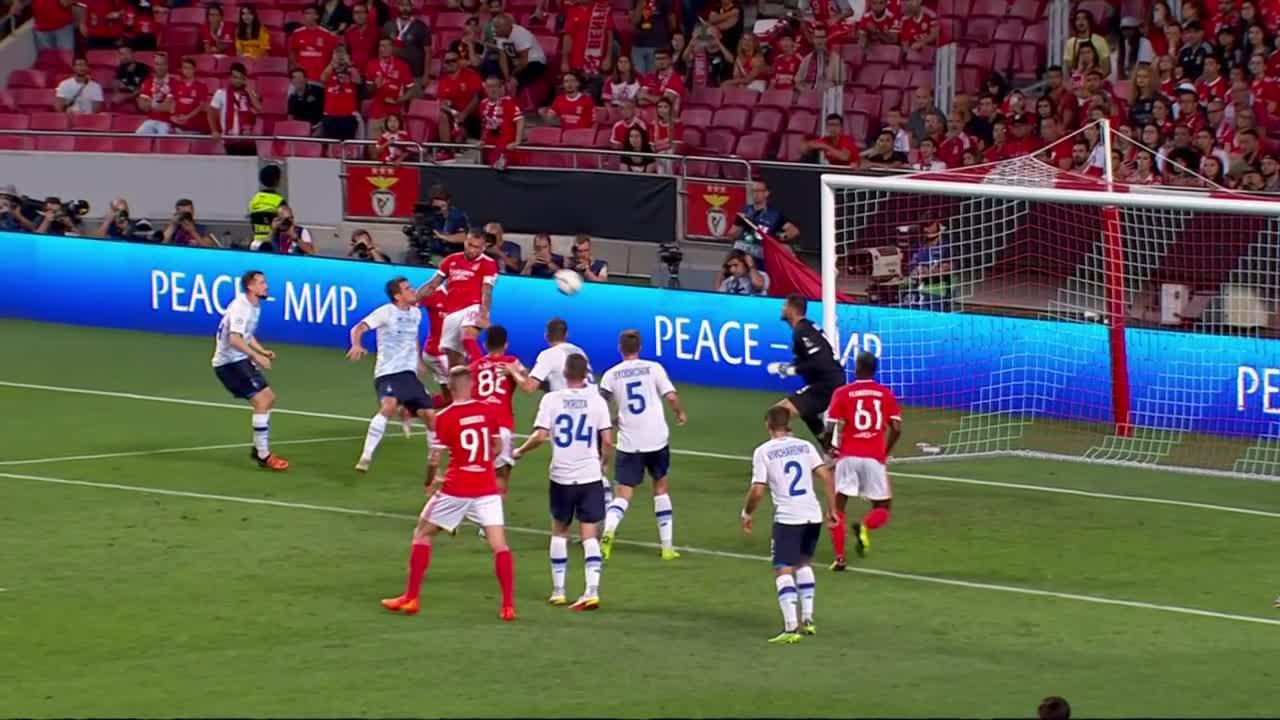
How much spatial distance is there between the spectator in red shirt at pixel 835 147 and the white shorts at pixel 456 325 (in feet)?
24.3

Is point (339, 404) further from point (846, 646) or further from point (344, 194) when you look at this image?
point (846, 646)

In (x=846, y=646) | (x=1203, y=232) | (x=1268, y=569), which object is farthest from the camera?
(x=1203, y=232)

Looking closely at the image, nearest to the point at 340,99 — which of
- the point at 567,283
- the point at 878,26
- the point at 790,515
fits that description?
the point at 878,26

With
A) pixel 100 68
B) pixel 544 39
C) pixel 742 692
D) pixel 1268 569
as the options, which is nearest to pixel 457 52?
pixel 544 39

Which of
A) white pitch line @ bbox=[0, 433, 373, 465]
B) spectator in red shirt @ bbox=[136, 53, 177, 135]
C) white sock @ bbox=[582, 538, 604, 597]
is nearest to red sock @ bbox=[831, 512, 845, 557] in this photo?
white sock @ bbox=[582, 538, 604, 597]

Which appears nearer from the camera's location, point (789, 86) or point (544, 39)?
point (789, 86)

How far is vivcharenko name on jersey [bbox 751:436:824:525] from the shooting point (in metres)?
17.0

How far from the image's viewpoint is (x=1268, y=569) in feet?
64.9

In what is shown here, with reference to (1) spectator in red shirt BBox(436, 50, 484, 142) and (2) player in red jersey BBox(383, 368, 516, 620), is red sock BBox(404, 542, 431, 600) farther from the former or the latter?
(1) spectator in red shirt BBox(436, 50, 484, 142)

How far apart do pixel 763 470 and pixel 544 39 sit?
67.3ft

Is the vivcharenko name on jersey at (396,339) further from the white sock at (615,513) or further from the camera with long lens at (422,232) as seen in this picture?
the camera with long lens at (422,232)

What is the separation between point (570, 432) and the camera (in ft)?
59.1

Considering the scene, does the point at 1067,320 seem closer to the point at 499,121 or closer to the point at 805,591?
the point at 499,121

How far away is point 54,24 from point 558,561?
25250mm
